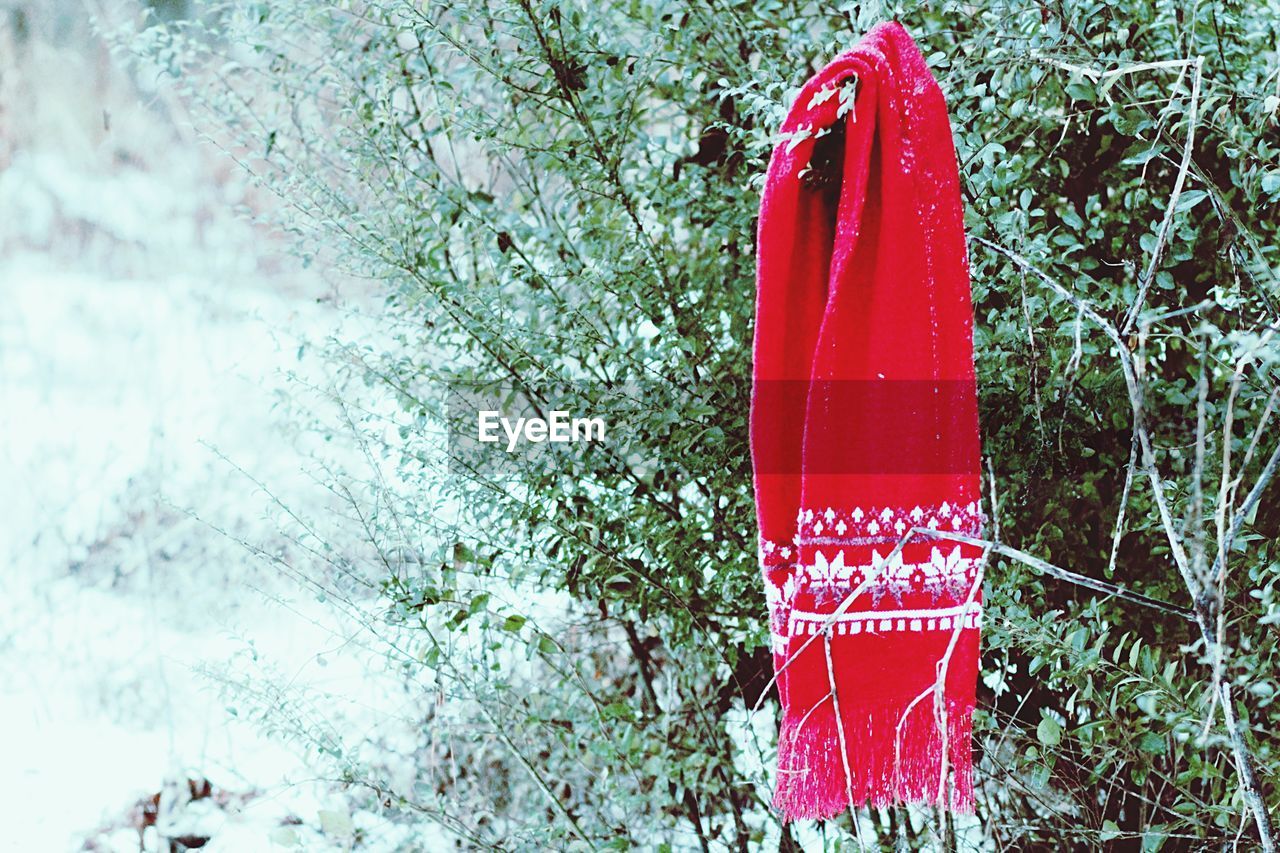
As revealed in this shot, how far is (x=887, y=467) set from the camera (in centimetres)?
72

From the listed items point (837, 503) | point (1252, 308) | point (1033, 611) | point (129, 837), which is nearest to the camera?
point (837, 503)

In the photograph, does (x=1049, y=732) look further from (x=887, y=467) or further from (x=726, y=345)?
(x=726, y=345)

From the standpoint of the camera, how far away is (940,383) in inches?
28.6

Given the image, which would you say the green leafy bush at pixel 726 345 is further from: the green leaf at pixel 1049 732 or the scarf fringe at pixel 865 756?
the scarf fringe at pixel 865 756

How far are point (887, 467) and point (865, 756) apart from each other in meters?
0.21

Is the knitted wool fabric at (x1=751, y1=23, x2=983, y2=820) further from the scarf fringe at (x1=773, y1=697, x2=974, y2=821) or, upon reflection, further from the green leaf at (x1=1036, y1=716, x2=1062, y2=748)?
the green leaf at (x1=1036, y1=716, x2=1062, y2=748)

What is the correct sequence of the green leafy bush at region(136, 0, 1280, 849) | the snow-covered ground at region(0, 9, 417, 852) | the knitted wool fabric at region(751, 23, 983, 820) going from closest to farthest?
the knitted wool fabric at region(751, 23, 983, 820) < the green leafy bush at region(136, 0, 1280, 849) < the snow-covered ground at region(0, 9, 417, 852)

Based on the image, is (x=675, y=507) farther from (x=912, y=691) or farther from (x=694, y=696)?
(x=912, y=691)

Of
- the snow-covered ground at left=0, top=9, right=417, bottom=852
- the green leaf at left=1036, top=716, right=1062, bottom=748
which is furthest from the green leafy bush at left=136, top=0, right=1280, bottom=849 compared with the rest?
the snow-covered ground at left=0, top=9, right=417, bottom=852

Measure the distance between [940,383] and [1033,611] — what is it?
45cm

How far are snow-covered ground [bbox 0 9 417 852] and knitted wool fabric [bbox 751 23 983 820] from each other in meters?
1.00

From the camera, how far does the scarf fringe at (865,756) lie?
28.6 inches

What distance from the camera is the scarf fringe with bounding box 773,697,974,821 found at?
0.73 meters

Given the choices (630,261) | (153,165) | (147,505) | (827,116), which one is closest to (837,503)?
(827,116)
